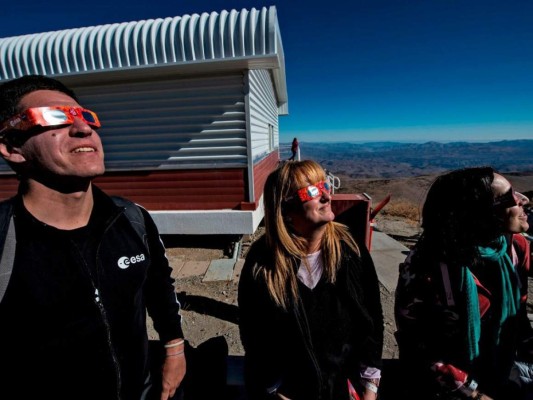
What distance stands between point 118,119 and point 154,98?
0.92m

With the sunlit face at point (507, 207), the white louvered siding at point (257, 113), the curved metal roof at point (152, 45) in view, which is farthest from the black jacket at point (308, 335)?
the white louvered siding at point (257, 113)

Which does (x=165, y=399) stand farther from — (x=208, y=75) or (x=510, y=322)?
(x=208, y=75)

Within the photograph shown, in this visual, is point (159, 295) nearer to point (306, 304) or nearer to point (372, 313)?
point (306, 304)

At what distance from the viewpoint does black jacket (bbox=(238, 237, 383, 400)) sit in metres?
1.52

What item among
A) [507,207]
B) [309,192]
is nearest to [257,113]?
[309,192]

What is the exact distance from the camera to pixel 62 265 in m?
1.29

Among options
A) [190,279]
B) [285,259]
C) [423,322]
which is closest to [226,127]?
[190,279]

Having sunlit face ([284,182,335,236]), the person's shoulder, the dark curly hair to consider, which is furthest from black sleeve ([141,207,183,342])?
the person's shoulder

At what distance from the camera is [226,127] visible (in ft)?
18.9

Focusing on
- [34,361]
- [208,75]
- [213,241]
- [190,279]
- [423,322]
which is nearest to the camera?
[34,361]

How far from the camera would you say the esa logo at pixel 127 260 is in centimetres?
144

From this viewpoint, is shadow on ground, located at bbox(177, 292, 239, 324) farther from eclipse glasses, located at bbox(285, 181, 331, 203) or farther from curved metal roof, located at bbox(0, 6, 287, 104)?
curved metal roof, located at bbox(0, 6, 287, 104)

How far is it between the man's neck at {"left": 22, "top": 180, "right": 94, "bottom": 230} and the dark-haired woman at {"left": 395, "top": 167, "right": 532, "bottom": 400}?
1736 mm

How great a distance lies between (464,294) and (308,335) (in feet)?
2.70
